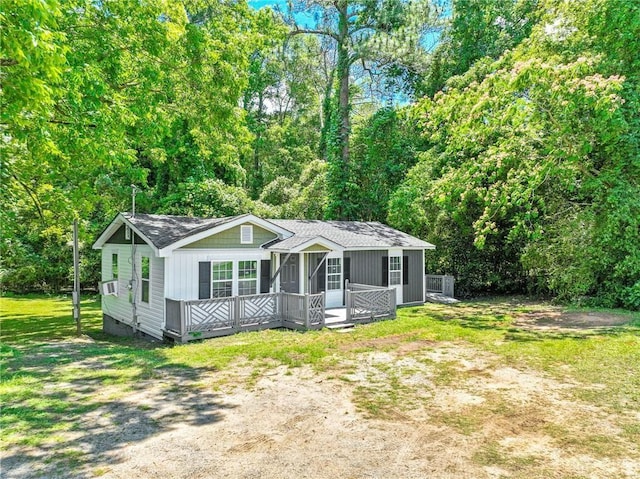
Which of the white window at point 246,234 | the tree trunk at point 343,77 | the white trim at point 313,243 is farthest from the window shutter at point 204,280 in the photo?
the tree trunk at point 343,77

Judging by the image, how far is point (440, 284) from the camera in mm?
19406

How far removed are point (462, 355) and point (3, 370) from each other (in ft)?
29.4

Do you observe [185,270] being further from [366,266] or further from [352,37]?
[352,37]

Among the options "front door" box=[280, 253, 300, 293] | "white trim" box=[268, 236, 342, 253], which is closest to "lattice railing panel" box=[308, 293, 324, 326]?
"white trim" box=[268, 236, 342, 253]

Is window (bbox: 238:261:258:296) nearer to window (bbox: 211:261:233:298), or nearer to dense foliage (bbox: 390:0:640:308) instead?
window (bbox: 211:261:233:298)

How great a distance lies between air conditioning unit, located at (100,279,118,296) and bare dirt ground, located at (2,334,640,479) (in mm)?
7221

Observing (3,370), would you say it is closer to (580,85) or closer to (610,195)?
(580,85)

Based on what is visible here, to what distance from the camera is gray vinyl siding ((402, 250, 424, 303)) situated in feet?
54.4

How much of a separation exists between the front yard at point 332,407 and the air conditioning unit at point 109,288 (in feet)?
9.17

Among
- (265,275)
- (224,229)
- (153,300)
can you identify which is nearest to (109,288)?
(153,300)

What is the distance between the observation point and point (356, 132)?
26.8 meters

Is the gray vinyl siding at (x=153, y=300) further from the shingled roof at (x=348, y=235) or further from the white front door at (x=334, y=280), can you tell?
the white front door at (x=334, y=280)

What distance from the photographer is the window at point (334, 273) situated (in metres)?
14.7

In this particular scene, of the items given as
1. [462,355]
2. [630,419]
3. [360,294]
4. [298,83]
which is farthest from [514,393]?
[298,83]
